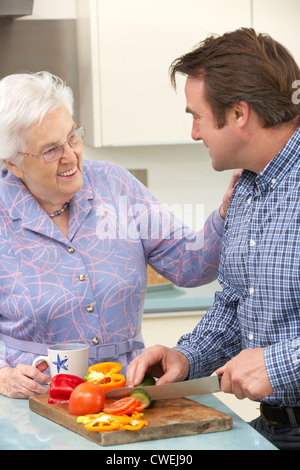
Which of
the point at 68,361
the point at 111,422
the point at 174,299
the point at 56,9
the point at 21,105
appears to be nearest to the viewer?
the point at 111,422

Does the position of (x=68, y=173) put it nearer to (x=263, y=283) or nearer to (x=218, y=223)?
(x=218, y=223)

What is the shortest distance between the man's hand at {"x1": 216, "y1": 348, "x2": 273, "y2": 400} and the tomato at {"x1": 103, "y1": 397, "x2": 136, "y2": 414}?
184 mm

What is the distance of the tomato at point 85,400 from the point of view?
4.11 feet

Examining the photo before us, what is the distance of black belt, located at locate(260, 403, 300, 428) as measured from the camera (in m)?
1.41

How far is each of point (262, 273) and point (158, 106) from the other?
5.97 feet

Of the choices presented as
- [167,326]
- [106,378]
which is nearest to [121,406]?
[106,378]

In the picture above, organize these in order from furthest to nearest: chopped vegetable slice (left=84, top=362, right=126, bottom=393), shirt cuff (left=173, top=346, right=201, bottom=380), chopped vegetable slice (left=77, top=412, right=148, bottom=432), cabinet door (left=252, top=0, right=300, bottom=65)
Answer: cabinet door (left=252, top=0, right=300, bottom=65) < shirt cuff (left=173, top=346, right=201, bottom=380) < chopped vegetable slice (left=84, top=362, right=126, bottom=393) < chopped vegetable slice (left=77, top=412, right=148, bottom=432)

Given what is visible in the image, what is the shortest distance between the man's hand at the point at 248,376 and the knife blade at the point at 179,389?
0.03 metres

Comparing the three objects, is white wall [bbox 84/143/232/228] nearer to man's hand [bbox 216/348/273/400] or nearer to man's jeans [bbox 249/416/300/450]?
man's jeans [bbox 249/416/300/450]

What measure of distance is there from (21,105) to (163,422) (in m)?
0.87

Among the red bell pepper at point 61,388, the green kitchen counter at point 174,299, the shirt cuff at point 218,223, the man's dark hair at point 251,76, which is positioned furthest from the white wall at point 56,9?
the red bell pepper at point 61,388

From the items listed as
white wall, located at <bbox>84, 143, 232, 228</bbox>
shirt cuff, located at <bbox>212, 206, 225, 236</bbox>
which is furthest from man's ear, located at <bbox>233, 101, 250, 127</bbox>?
white wall, located at <bbox>84, 143, 232, 228</bbox>

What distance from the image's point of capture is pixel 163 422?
121cm

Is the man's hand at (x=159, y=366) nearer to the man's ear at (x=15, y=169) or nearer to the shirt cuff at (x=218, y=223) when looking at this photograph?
the shirt cuff at (x=218, y=223)
